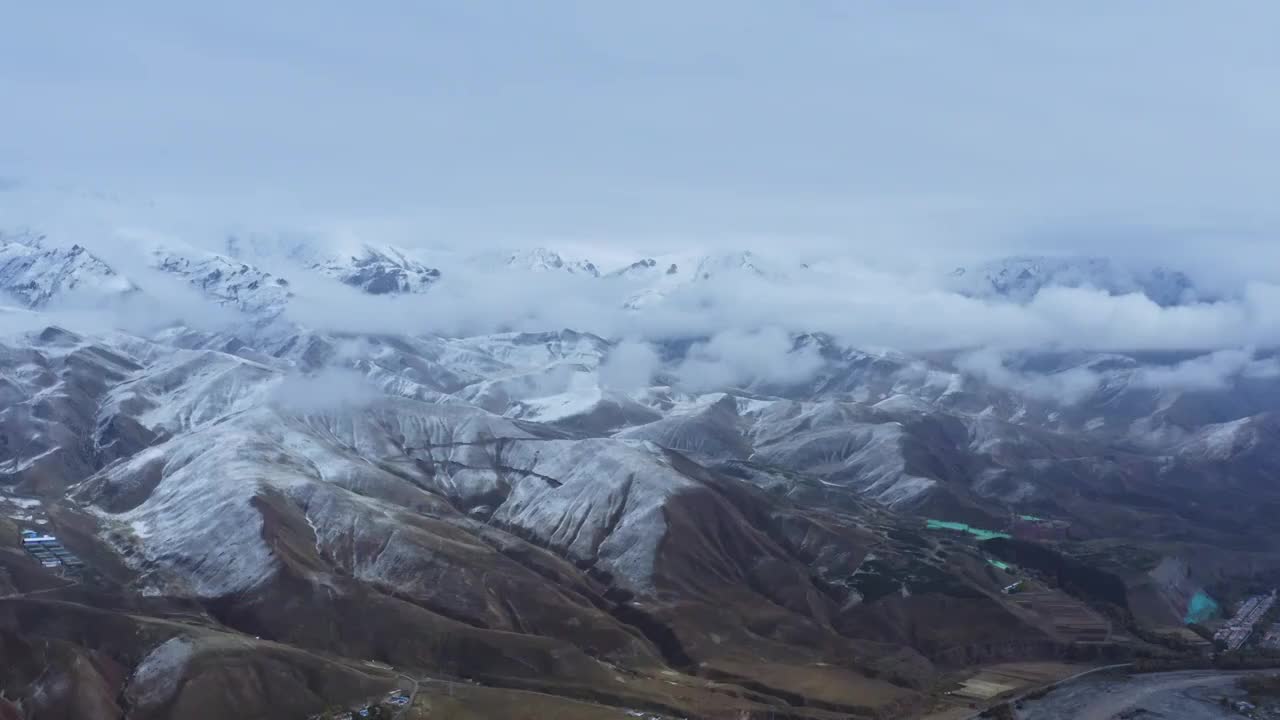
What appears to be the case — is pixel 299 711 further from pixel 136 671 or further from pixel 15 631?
pixel 15 631

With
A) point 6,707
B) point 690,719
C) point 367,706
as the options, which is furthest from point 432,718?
point 6,707

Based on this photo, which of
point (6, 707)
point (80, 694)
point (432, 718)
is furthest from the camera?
point (432, 718)

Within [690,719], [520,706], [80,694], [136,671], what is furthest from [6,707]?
[690,719]

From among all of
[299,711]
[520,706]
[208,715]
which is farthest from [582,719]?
[208,715]

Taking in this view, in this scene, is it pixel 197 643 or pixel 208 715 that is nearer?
pixel 208 715

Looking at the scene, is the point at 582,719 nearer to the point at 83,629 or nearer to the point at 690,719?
the point at 690,719

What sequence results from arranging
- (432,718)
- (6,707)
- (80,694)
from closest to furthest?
1. (6,707)
2. (80,694)
3. (432,718)

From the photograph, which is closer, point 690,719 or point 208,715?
point 208,715

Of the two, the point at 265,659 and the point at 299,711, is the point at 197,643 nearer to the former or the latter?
the point at 265,659
